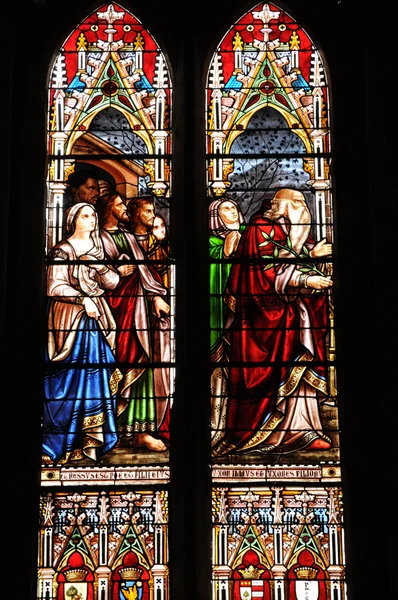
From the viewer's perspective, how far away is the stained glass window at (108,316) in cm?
1019

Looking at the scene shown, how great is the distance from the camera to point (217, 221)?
11.0m

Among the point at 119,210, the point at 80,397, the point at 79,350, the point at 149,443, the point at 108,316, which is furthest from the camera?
the point at 119,210

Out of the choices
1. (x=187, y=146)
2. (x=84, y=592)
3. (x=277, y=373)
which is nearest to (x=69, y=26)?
(x=187, y=146)

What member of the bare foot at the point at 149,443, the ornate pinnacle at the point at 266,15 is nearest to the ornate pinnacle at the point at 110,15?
the ornate pinnacle at the point at 266,15

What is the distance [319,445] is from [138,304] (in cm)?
152

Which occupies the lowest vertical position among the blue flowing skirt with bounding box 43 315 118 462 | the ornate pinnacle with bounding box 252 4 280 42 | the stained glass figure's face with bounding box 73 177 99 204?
the blue flowing skirt with bounding box 43 315 118 462

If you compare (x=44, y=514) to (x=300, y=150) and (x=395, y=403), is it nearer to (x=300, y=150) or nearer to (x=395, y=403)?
(x=395, y=403)

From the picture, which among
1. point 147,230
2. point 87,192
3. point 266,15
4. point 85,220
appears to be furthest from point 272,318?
point 266,15

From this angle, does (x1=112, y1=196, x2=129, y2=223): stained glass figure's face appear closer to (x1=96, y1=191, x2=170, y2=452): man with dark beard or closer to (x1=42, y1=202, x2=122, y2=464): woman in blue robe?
(x1=96, y1=191, x2=170, y2=452): man with dark beard

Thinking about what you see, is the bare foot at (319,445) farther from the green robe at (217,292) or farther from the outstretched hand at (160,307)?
the outstretched hand at (160,307)

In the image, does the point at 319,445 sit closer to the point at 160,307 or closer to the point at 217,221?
the point at 160,307

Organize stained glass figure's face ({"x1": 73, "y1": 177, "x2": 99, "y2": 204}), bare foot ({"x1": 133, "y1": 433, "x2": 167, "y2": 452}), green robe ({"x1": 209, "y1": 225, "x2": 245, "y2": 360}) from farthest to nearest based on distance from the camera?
stained glass figure's face ({"x1": 73, "y1": 177, "x2": 99, "y2": 204}) < green robe ({"x1": 209, "y1": 225, "x2": 245, "y2": 360}) < bare foot ({"x1": 133, "y1": 433, "x2": 167, "y2": 452})

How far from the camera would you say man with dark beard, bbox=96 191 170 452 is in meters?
10.5

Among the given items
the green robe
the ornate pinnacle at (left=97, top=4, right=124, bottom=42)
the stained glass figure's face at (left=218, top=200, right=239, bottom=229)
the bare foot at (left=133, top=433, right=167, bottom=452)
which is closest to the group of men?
the bare foot at (left=133, top=433, right=167, bottom=452)
